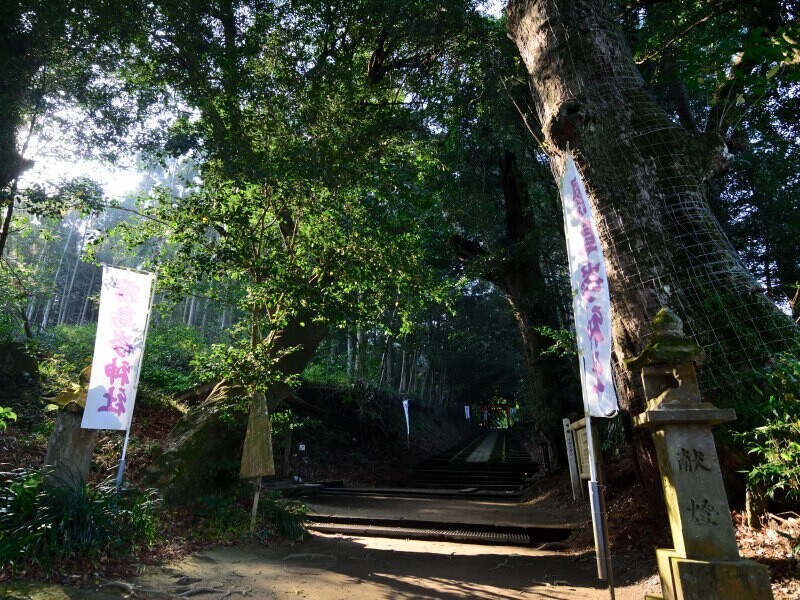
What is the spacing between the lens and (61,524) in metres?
3.73

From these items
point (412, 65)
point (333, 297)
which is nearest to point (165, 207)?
point (333, 297)

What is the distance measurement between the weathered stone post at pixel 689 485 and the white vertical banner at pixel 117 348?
213 inches

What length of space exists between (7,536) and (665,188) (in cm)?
666

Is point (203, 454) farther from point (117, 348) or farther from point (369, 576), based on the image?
point (369, 576)

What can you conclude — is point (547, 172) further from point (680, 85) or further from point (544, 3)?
point (544, 3)

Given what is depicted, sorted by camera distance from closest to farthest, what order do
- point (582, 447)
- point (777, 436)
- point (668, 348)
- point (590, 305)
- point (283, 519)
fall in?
point (668, 348), point (590, 305), point (777, 436), point (283, 519), point (582, 447)

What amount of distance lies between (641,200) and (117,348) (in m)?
6.35

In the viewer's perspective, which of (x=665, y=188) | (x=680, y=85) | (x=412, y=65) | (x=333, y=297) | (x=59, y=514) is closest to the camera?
(x=59, y=514)

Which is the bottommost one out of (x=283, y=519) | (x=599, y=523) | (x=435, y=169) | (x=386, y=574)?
(x=386, y=574)

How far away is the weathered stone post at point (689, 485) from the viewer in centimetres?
233

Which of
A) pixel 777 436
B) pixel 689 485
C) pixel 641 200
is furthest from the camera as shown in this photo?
pixel 641 200

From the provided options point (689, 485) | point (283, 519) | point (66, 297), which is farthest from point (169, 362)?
point (66, 297)

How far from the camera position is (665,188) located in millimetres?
4531

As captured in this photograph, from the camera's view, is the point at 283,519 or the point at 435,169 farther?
the point at 435,169
